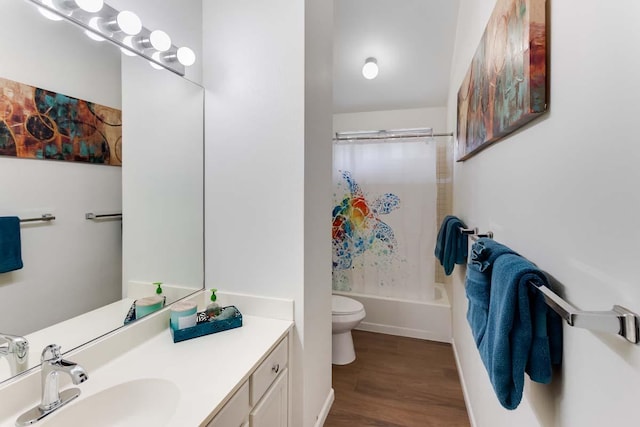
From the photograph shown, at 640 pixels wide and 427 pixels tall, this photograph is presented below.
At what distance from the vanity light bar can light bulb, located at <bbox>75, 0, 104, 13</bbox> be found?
2cm

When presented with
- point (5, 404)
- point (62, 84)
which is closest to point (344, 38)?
point (62, 84)

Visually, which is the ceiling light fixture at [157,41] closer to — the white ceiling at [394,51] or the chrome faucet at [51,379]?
the chrome faucet at [51,379]

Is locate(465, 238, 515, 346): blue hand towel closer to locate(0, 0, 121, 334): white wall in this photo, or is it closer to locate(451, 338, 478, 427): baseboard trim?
locate(451, 338, 478, 427): baseboard trim

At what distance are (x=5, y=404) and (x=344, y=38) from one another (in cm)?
292

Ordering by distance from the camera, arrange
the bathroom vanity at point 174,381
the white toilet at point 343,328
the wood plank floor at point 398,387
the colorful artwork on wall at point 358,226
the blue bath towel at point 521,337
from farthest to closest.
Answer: the colorful artwork on wall at point 358,226
the white toilet at point 343,328
the wood plank floor at point 398,387
the bathroom vanity at point 174,381
the blue bath towel at point 521,337

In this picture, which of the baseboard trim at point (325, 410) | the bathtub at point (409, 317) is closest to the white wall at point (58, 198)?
the baseboard trim at point (325, 410)

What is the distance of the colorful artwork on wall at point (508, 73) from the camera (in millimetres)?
855

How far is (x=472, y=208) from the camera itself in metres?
1.87

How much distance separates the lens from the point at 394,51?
8.93 feet

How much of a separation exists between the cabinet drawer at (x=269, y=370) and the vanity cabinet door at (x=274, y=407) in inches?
1.2

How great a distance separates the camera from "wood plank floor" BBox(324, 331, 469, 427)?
1866mm

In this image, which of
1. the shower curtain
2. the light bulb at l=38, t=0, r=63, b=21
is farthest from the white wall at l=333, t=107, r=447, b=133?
the light bulb at l=38, t=0, r=63, b=21

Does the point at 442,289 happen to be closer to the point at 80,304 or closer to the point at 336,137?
the point at 336,137

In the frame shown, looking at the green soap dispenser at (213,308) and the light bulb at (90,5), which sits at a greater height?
the light bulb at (90,5)
